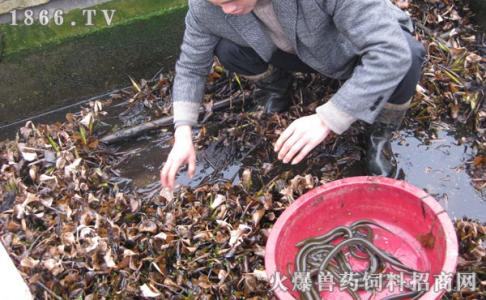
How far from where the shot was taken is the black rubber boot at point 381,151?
294cm

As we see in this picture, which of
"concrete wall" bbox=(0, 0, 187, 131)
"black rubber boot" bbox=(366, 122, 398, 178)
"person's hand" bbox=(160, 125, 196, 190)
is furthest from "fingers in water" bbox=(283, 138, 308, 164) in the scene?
"concrete wall" bbox=(0, 0, 187, 131)

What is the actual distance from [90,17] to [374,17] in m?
2.29

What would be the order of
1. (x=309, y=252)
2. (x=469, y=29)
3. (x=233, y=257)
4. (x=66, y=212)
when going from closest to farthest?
(x=309, y=252)
(x=233, y=257)
(x=66, y=212)
(x=469, y=29)

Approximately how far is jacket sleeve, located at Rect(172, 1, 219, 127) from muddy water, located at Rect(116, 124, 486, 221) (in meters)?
0.62

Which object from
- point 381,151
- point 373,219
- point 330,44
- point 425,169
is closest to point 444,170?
point 425,169

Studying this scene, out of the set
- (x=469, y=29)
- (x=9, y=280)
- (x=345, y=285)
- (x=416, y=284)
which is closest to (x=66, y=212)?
(x=9, y=280)

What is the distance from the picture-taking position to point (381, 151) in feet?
9.68

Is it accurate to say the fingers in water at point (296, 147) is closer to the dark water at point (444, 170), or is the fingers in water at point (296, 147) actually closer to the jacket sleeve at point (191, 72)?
the jacket sleeve at point (191, 72)

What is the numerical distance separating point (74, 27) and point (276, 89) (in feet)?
5.10

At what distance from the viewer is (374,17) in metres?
2.22

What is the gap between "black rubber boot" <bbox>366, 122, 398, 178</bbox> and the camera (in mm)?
2943

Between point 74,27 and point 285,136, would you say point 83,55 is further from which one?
point 285,136

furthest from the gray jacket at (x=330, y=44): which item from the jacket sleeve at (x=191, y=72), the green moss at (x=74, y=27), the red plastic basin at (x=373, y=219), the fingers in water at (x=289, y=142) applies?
the green moss at (x=74, y=27)

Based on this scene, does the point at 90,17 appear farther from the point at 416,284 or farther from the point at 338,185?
the point at 416,284
